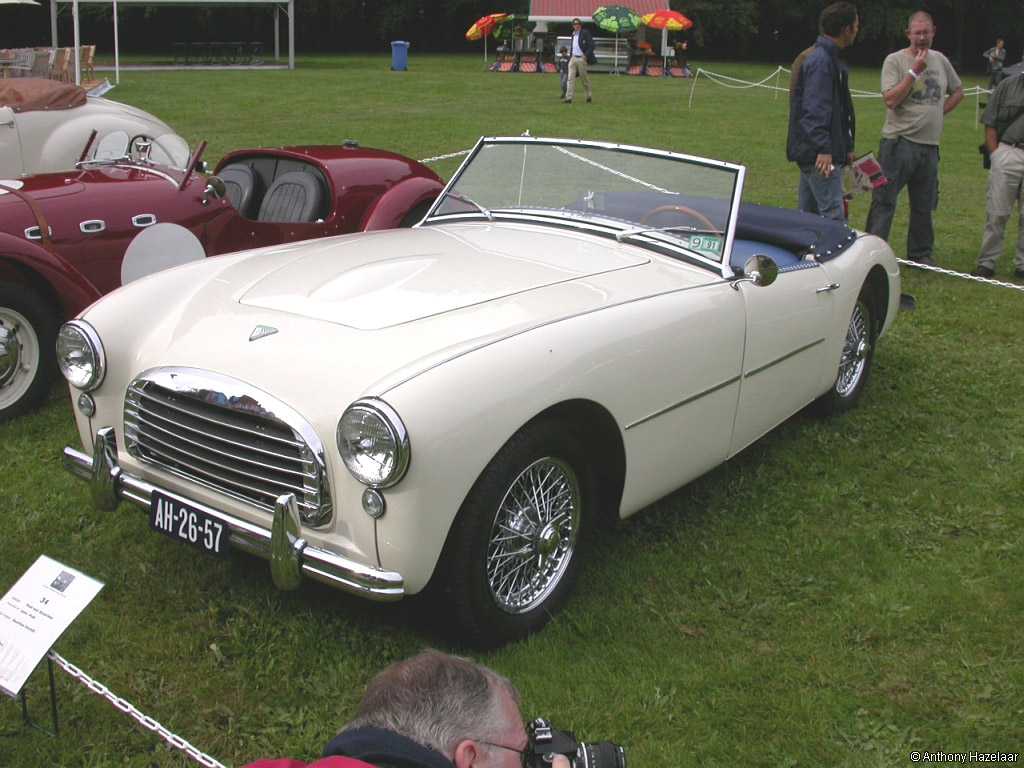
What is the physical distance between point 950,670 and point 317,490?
2.04 metres

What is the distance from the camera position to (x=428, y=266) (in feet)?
12.9

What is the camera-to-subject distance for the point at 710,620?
11.5 ft

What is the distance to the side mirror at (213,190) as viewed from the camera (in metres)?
5.91

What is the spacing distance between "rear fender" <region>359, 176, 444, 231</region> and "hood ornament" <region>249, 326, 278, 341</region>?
3079 millimetres

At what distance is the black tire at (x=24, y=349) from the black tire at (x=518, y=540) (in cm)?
293

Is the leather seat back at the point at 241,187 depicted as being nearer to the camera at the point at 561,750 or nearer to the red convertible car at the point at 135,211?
the red convertible car at the point at 135,211

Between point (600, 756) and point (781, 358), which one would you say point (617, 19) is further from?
point (600, 756)

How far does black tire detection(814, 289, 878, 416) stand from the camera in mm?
5219

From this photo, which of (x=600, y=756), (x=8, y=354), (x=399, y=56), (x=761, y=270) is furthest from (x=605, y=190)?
(x=399, y=56)

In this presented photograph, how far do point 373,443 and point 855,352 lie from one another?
3389 millimetres

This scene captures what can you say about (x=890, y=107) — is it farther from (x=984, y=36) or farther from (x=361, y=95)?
(x=984, y=36)

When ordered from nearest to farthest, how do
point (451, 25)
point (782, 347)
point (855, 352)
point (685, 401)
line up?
point (685, 401), point (782, 347), point (855, 352), point (451, 25)

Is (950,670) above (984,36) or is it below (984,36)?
below

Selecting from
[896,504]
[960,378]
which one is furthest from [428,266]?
[960,378]
